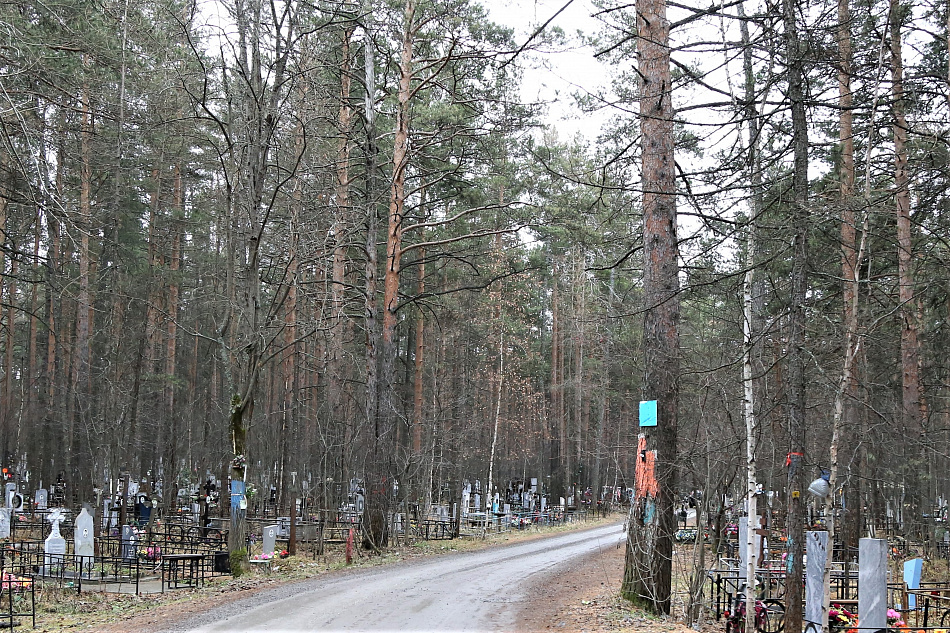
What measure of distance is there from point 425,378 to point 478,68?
21.8m

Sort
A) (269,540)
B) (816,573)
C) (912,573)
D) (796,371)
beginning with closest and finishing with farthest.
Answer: (796,371), (816,573), (912,573), (269,540)

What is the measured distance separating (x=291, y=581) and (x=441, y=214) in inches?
1045

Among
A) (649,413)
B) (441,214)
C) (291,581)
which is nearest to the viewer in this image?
(649,413)

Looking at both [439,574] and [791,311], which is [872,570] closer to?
[791,311]

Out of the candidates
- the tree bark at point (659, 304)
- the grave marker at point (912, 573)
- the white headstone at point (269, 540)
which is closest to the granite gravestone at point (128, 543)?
the white headstone at point (269, 540)

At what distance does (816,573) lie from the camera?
30.6 ft

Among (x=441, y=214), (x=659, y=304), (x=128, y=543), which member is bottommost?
(x=128, y=543)

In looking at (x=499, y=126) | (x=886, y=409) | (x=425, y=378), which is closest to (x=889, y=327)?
(x=886, y=409)

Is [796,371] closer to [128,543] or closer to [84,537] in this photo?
[84,537]

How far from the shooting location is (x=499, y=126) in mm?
19875

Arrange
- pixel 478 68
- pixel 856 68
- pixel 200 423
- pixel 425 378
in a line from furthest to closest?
pixel 200 423, pixel 425 378, pixel 478 68, pixel 856 68

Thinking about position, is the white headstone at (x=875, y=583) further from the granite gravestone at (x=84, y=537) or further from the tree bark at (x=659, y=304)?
the granite gravestone at (x=84, y=537)

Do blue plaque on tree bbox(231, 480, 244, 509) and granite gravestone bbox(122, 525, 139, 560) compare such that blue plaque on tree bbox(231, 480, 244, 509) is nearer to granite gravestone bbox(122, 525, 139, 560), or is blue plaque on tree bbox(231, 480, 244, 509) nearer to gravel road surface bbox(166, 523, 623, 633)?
gravel road surface bbox(166, 523, 623, 633)

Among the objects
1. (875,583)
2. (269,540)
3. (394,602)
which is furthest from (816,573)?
(269,540)
